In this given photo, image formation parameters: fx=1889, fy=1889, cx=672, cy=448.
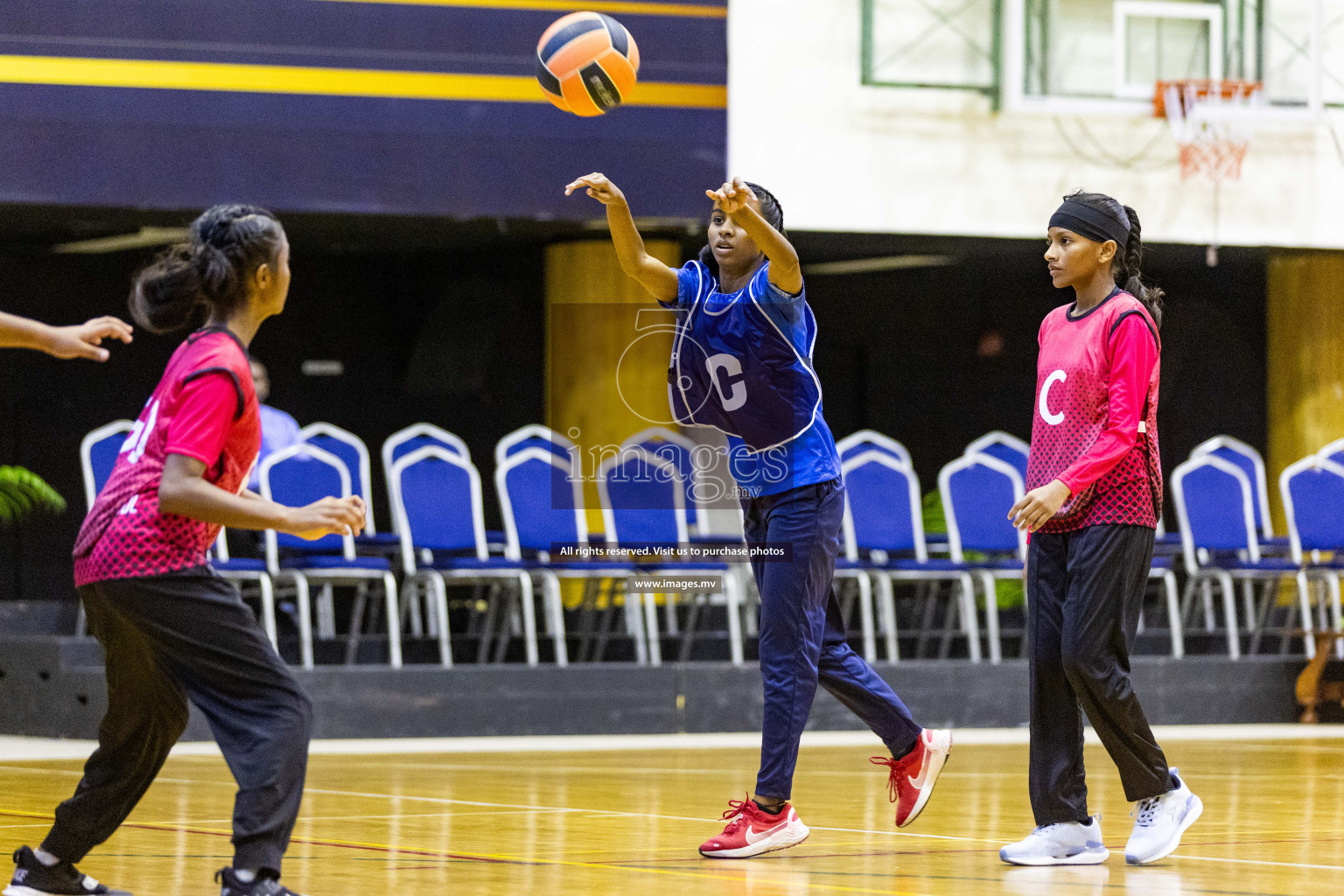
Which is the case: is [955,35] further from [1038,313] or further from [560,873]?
[560,873]

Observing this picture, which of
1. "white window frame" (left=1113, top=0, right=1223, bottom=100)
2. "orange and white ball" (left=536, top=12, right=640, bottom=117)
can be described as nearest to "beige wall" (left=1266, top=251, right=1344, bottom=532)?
"white window frame" (left=1113, top=0, right=1223, bottom=100)

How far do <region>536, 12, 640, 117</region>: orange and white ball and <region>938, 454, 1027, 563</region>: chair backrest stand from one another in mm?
4502

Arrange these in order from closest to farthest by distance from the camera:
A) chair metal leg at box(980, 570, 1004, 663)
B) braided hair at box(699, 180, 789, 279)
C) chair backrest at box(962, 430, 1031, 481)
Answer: braided hair at box(699, 180, 789, 279) < chair metal leg at box(980, 570, 1004, 663) < chair backrest at box(962, 430, 1031, 481)

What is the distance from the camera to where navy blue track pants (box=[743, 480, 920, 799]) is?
448 centimetres

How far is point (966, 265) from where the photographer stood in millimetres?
14211

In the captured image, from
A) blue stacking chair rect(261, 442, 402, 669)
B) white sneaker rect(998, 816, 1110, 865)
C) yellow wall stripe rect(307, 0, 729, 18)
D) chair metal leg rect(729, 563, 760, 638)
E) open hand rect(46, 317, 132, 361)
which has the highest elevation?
yellow wall stripe rect(307, 0, 729, 18)

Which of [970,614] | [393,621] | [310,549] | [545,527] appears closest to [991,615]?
[970,614]

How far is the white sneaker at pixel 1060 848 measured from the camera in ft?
14.0

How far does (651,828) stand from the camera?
503 cm

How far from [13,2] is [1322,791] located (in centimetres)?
728

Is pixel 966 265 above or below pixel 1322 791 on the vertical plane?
above

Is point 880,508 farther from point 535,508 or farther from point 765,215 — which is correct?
point 765,215

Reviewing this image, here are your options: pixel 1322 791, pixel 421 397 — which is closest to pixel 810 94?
pixel 421 397

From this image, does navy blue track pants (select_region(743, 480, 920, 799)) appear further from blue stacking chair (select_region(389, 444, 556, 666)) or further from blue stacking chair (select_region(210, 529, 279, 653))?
blue stacking chair (select_region(389, 444, 556, 666))
